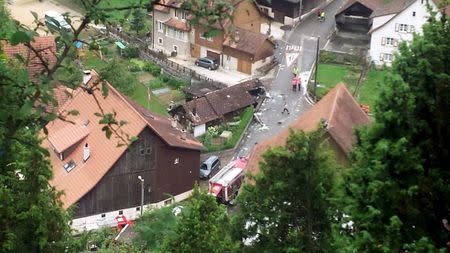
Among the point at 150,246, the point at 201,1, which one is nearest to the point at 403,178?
the point at 201,1

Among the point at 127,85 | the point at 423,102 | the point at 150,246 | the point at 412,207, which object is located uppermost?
the point at 423,102

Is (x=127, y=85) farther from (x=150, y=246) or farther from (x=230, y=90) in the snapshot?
(x=150, y=246)

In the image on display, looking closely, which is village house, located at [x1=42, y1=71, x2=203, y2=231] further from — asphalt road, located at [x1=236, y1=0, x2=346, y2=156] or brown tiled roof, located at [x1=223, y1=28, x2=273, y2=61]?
brown tiled roof, located at [x1=223, y1=28, x2=273, y2=61]

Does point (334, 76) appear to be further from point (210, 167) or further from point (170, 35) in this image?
point (210, 167)

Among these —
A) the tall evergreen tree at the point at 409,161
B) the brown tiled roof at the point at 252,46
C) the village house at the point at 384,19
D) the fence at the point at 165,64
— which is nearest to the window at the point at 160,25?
the fence at the point at 165,64

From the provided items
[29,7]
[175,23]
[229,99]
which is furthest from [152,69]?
[29,7]

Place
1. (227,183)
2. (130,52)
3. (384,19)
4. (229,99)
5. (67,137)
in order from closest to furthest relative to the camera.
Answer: (67,137) < (227,183) < (229,99) < (384,19) < (130,52)
